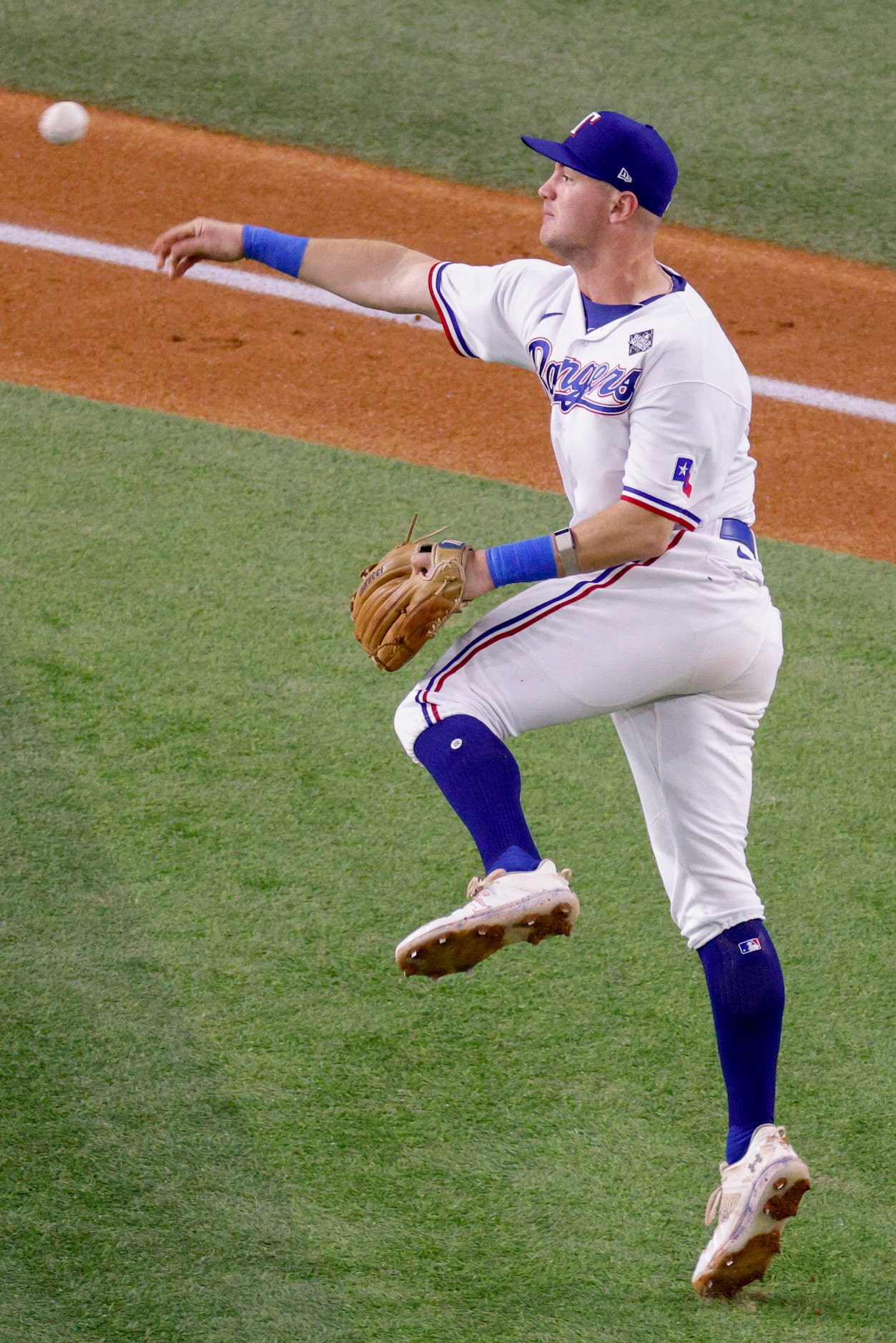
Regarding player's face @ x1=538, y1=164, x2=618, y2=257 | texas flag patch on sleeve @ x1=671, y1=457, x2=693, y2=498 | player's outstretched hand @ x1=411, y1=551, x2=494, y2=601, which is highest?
player's face @ x1=538, y1=164, x2=618, y2=257

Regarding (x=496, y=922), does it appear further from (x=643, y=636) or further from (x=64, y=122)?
(x=64, y=122)

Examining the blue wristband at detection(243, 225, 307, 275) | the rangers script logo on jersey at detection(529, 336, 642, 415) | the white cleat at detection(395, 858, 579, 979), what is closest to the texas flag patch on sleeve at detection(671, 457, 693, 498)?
the rangers script logo on jersey at detection(529, 336, 642, 415)

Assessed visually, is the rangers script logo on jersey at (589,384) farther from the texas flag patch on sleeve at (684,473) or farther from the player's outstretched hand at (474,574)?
the player's outstretched hand at (474,574)

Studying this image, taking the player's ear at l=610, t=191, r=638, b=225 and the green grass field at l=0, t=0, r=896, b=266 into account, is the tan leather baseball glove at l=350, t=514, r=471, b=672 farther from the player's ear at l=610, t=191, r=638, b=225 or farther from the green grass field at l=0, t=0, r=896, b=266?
the green grass field at l=0, t=0, r=896, b=266

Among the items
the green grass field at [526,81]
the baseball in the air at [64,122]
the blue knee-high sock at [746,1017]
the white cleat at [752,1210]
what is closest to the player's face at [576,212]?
the blue knee-high sock at [746,1017]

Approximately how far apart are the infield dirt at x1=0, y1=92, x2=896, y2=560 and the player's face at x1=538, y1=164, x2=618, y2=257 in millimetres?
3105

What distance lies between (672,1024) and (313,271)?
80.3 inches

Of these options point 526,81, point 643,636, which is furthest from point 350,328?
point 643,636

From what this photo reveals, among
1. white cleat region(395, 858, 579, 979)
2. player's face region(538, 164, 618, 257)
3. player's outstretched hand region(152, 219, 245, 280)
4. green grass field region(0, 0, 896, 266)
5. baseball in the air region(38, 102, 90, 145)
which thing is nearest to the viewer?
white cleat region(395, 858, 579, 979)

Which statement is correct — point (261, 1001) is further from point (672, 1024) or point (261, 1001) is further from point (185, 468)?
point (185, 468)

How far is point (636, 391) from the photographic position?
125 inches

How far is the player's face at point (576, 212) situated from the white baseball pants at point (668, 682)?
63 cm

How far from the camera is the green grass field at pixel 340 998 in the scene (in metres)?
3.43

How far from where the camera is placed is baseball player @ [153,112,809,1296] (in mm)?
3133
